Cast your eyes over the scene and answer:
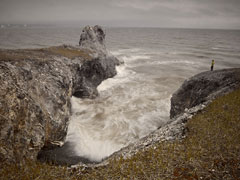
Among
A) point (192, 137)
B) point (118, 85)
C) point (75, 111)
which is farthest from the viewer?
point (118, 85)

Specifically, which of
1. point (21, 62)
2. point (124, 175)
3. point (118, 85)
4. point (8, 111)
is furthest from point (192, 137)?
point (118, 85)

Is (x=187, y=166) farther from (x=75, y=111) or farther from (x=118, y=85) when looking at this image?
(x=118, y=85)

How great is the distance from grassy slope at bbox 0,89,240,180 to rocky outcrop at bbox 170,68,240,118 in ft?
28.7

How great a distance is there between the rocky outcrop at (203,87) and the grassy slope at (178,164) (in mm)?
8762

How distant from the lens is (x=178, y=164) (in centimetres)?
771

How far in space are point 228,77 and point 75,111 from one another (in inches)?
819

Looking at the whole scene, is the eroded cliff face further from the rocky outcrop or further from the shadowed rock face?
the shadowed rock face

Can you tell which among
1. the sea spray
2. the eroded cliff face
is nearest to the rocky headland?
the eroded cliff face

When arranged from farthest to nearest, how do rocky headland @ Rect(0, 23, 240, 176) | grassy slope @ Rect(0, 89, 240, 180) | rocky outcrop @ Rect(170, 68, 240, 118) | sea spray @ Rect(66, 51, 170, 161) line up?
rocky outcrop @ Rect(170, 68, 240, 118)
sea spray @ Rect(66, 51, 170, 161)
rocky headland @ Rect(0, 23, 240, 176)
grassy slope @ Rect(0, 89, 240, 180)

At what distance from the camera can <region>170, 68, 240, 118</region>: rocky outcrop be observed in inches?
700

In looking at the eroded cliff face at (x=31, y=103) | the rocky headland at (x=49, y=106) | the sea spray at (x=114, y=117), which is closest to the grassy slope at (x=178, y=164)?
the rocky headland at (x=49, y=106)

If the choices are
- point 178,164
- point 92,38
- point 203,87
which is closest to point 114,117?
point 203,87

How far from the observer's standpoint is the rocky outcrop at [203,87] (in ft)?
58.3

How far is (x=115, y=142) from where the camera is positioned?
57.3 feet
